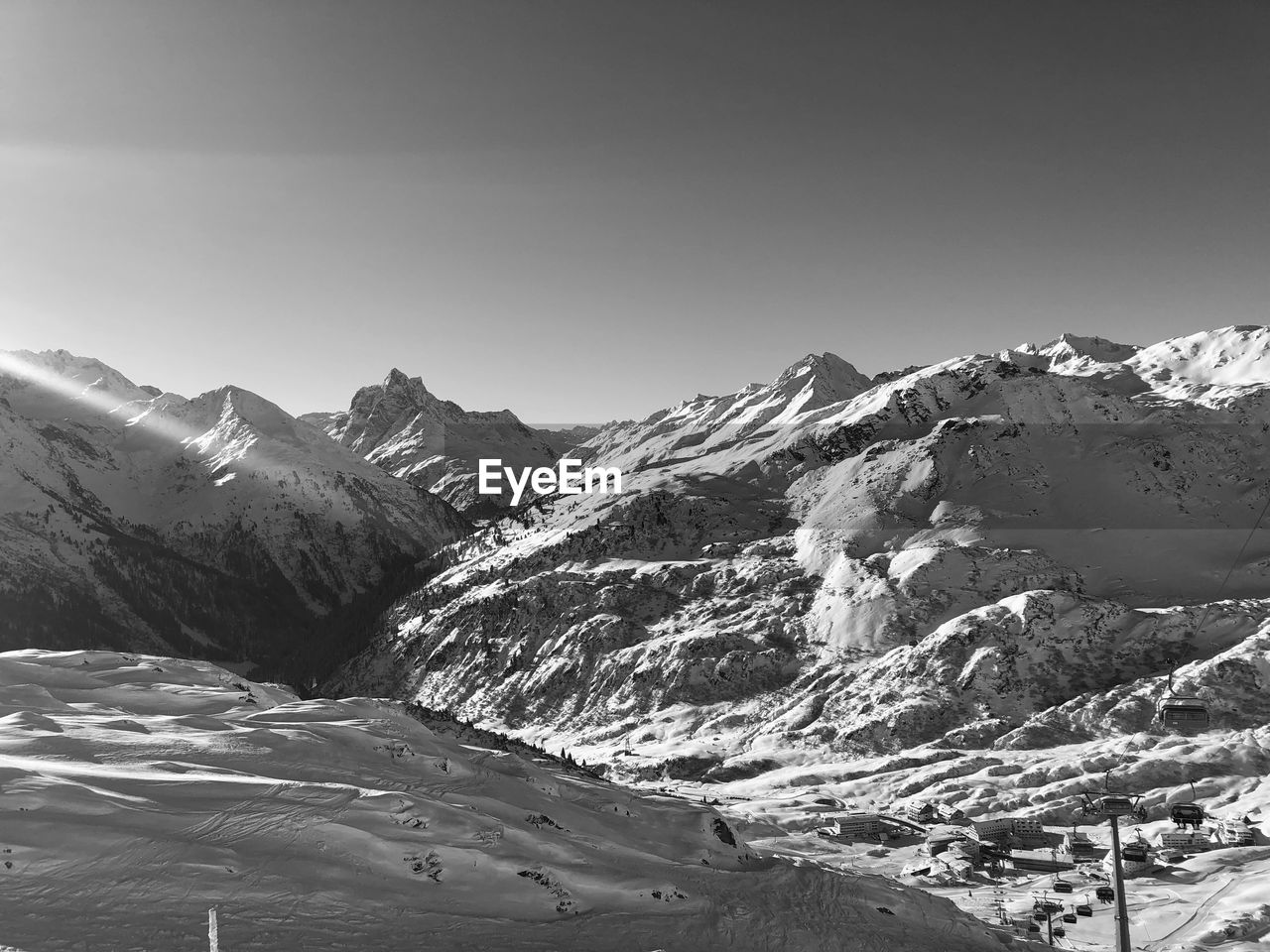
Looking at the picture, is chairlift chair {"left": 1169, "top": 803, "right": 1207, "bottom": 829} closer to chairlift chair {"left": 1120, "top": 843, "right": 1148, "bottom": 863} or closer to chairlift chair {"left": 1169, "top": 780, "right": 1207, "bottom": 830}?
chairlift chair {"left": 1169, "top": 780, "right": 1207, "bottom": 830}

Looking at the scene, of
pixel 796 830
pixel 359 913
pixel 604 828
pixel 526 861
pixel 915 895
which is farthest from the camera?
Answer: pixel 796 830

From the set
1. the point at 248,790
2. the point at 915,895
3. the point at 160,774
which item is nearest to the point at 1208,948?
the point at 915,895

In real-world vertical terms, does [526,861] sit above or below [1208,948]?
above

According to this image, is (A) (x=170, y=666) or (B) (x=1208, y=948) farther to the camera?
(A) (x=170, y=666)

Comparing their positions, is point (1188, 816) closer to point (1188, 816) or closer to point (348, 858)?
point (1188, 816)

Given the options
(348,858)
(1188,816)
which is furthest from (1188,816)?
(348,858)

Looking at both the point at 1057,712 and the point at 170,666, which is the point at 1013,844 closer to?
the point at 1057,712

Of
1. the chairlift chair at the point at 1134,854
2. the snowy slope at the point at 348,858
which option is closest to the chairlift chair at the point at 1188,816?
the chairlift chair at the point at 1134,854

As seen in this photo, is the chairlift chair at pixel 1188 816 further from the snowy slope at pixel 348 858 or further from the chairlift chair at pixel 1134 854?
the snowy slope at pixel 348 858
